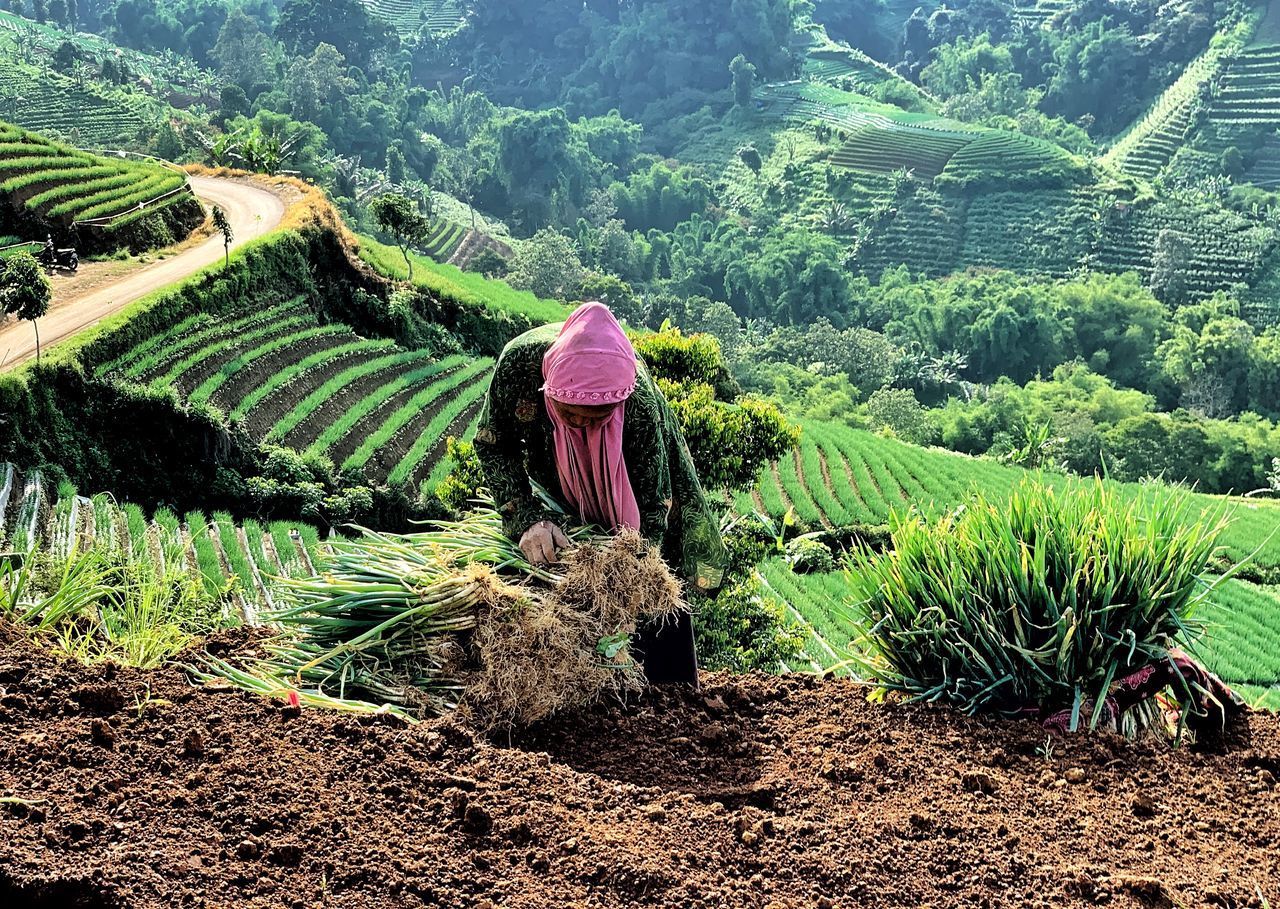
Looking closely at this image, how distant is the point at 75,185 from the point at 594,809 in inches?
1165

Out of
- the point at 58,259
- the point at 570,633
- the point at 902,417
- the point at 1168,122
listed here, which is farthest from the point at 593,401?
the point at 1168,122

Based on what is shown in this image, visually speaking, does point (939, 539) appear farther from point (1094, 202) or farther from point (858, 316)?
point (1094, 202)

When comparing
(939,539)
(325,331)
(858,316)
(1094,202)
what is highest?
(939,539)

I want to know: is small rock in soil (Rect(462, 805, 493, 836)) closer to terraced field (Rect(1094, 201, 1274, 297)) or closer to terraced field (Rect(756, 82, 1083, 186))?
terraced field (Rect(1094, 201, 1274, 297))

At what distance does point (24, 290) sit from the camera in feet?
49.5

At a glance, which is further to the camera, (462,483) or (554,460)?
(462,483)

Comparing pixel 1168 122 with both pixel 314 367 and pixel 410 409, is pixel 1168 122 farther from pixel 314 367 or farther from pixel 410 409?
pixel 314 367

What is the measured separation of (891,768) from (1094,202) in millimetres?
91648

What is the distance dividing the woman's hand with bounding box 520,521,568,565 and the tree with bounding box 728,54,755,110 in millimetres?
118626

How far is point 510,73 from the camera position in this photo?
422 ft

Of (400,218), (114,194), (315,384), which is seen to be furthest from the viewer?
(400,218)

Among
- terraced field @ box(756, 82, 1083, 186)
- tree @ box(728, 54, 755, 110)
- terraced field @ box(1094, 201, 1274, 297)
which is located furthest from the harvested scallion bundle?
tree @ box(728, 54, 755, 110)

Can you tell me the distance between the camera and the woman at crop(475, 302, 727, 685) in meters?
3.27

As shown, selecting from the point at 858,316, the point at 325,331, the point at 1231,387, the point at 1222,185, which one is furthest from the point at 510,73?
the point at 325,331
